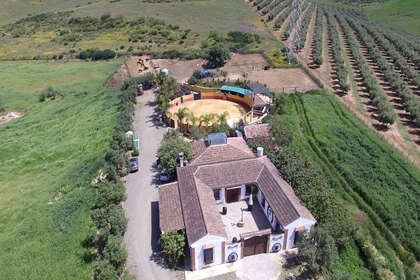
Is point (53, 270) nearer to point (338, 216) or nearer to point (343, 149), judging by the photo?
point (338, 216)

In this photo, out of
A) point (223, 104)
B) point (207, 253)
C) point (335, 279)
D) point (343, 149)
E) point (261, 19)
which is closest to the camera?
point (335, 279)

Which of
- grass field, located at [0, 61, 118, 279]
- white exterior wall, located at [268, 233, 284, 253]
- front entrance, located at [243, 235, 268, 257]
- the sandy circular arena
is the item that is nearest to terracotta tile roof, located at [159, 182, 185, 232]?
front entrance, located at [243, 235, 268, 257]

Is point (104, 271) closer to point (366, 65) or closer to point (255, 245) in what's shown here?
point (255, 245)

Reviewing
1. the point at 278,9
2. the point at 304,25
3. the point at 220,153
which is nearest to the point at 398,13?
the point at 278,9

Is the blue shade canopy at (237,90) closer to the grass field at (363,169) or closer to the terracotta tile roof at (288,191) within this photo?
the grass field at (363,169)

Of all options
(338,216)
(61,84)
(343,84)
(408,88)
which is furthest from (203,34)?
(338,216)

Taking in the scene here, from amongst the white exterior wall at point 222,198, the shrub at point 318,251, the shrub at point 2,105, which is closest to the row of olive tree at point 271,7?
the shrub at point 2,105
